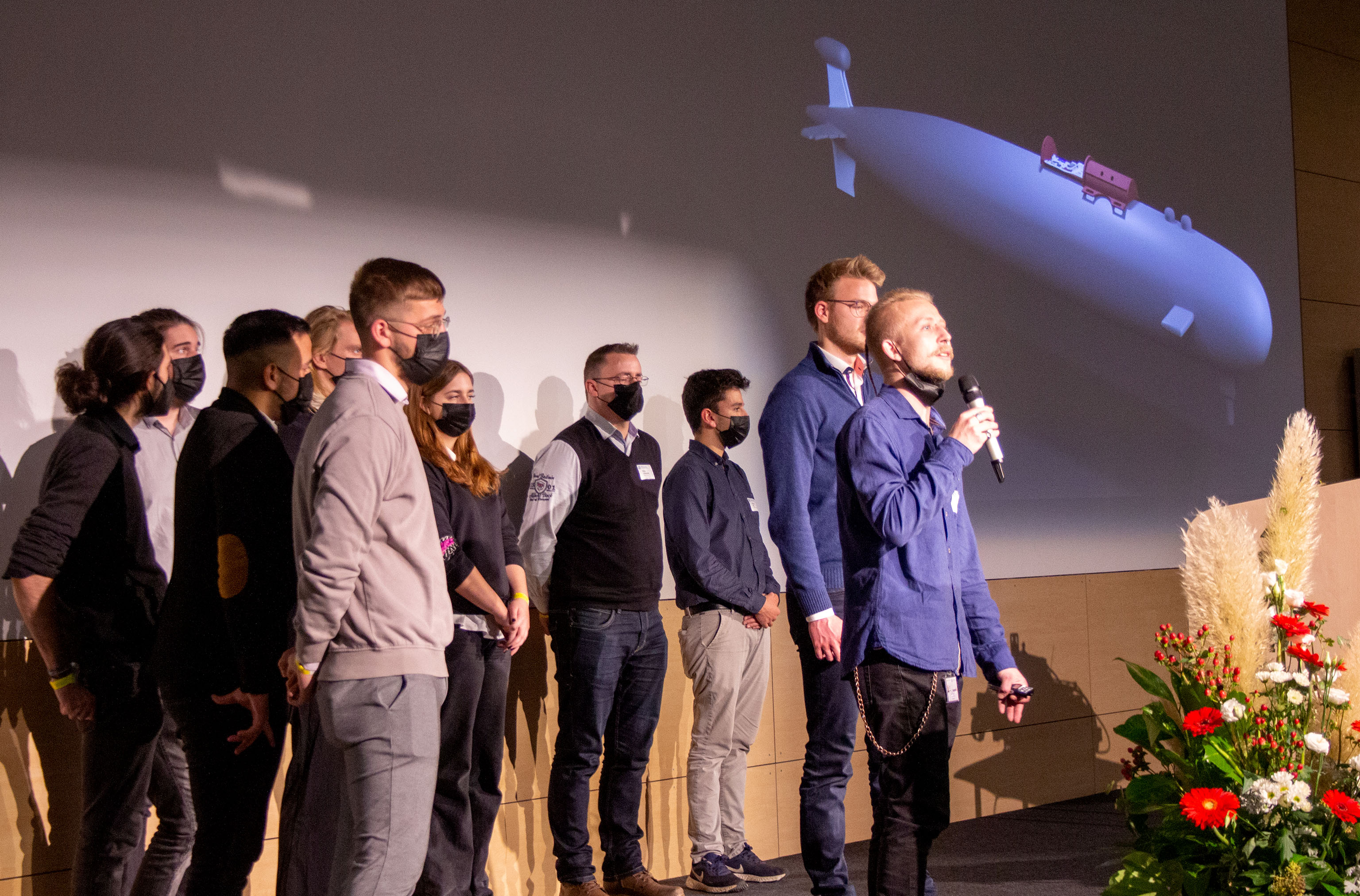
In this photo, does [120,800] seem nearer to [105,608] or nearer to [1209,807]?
[105,608]

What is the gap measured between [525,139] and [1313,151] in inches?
184

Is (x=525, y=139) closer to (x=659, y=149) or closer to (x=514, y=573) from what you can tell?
(x=659, y=149)

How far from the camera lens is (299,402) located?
8.71 feet

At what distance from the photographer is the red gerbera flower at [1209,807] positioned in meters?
1.27

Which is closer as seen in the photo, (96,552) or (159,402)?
(96,552)

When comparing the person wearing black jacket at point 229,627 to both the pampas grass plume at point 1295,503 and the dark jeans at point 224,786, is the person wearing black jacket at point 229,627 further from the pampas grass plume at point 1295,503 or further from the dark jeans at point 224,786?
the pampas grass plume at point 1295,503

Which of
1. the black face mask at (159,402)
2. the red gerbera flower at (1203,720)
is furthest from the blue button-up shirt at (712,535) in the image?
the red gerbera flower at (1203,720)

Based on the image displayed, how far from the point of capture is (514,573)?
319cm

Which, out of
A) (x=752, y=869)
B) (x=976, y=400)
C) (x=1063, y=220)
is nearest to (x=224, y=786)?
(x=976, y=400)

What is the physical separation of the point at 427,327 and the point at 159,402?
3.20 ft

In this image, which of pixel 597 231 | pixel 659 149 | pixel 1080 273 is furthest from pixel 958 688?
pixel 1080 273

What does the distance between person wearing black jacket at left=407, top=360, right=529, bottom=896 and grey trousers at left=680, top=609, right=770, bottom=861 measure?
70 cm

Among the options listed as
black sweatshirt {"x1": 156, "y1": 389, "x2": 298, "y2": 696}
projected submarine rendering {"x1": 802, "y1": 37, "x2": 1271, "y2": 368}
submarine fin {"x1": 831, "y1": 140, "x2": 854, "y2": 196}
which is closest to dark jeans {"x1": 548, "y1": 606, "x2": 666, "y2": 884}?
black sweatshirt {"x1": 156, "y1": 389, "x2": 298, "y2": 696}

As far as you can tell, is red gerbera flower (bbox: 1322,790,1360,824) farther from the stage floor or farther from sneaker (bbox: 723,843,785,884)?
sneaker (bbox: 723,843,785,884)
